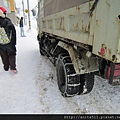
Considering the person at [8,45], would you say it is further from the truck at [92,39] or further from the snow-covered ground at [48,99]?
the truck at [92,39]

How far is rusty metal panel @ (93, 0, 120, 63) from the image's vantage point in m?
1.11

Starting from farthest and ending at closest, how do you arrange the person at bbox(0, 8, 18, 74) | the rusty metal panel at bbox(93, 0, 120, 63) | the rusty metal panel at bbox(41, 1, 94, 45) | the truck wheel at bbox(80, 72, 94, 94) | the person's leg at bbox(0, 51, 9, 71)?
the person's leg at bbox(0, 51, 9, 71), the person at bbox(0, 8, 18, 74), the truck wheel at bbox(80, 72, 94, 94), the rusty metal panel at bbox(41, 1, 94, 45), the rusty metal panel at bbox(93, 0, 120, 63)

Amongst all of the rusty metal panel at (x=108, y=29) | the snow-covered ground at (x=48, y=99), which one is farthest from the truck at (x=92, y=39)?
the snow-covered ground at (x=48, y=99)

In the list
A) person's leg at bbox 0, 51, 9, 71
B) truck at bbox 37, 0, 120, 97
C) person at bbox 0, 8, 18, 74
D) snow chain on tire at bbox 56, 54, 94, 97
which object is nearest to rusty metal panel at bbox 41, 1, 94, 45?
truck at bbox 37, 0, 120, 97

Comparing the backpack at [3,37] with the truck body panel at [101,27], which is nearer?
the truck body panel at [101,27]

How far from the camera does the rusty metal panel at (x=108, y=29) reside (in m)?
1.11

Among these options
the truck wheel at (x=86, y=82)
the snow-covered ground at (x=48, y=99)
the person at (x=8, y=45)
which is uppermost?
the person at (x=8, y=45)

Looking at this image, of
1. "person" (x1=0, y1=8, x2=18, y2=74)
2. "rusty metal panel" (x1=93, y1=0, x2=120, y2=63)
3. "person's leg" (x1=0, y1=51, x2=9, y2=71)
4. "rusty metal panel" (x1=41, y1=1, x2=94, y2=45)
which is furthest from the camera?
"person's leg" (x1=0, y1=51, x2=9, y2=71)

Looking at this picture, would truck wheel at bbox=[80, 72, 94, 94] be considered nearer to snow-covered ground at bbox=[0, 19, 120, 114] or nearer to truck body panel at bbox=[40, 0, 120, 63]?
snow-covered ground at bbox=[0, 19, 120, 114]

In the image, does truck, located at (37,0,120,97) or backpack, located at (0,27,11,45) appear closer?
truck, located at (37,0,120,97)

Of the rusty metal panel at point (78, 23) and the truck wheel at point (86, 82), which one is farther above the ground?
the rusty metal panel at point (78, 23)

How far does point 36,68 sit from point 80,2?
9.83 feet

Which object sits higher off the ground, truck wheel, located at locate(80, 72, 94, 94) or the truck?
the truck

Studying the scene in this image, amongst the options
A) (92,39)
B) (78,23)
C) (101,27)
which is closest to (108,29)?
(101,27)
